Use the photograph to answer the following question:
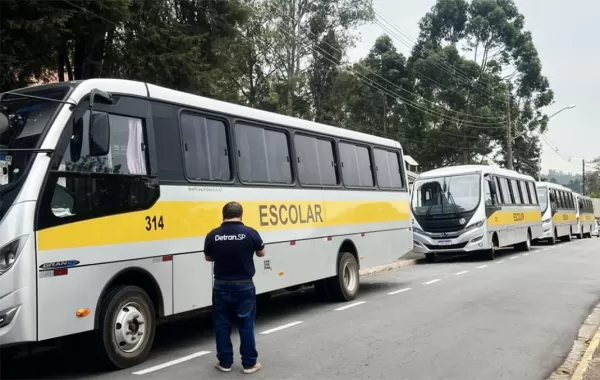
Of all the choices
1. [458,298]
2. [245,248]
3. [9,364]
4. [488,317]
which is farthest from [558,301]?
[9,364]

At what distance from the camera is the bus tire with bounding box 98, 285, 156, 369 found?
6.18 metres

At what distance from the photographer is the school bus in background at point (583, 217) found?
3744cm

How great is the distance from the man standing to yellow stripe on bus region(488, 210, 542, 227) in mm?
14422

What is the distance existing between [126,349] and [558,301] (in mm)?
8051

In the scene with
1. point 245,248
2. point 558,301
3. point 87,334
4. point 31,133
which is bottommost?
point 558,301

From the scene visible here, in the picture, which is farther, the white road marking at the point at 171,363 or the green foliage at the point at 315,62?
the green foliage at the point at 315,62

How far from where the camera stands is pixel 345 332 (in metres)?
8.34

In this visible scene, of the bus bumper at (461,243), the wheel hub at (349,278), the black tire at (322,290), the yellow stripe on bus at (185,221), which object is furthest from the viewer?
the bus bumper at (461,243)

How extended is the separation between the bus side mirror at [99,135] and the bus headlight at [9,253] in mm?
1143

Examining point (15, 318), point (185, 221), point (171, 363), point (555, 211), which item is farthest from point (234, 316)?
point (555, 211)

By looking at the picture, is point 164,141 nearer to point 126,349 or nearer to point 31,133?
point 31,133

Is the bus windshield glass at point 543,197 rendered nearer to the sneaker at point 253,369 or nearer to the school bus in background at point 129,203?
the school bus in background at point 129,203

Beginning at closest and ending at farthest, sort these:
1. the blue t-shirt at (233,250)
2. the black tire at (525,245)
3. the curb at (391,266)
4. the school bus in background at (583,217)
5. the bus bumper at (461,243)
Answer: the blue t-shirt at (233,250) < the curb at (391,266) < the bus bumper at (461,243) < the black tire at (525,245) < the school bus in background at (583,217)

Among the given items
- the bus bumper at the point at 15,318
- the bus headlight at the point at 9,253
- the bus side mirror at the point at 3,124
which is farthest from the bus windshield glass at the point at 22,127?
the bus bumper at the point at 15,318
